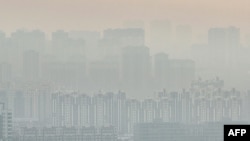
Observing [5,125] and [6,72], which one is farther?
[6,72]

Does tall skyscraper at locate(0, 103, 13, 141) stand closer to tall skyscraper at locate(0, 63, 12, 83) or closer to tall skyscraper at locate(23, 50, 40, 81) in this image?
tall skyscraper at locate(23, 50, 40, 81)

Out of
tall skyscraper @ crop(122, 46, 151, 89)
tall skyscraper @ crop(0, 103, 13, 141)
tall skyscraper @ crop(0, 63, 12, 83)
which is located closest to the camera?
tall skyscraper @ crop(0, 103, 13, 141)

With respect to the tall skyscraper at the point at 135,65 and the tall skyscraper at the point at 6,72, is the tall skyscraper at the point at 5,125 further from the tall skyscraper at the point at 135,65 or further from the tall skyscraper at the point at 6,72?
the tall skyscraper at the point at 135,65

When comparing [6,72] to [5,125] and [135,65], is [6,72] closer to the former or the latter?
[5,125]

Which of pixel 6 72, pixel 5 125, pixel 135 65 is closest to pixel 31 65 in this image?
pixel 6 72

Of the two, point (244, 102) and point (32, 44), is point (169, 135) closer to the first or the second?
point (244, 102)

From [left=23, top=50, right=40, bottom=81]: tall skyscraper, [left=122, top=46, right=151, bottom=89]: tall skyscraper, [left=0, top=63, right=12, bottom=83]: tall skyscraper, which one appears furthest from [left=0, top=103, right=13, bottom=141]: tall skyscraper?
[left=122, top=46, right=151, bottom=89]: tall skyscraper

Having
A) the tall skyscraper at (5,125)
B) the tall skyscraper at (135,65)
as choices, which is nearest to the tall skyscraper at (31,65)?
the tall skyscraper at (5,125)

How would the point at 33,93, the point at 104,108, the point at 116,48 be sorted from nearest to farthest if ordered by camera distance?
the point at 116,48
the point at 33,93
the point at 104,108

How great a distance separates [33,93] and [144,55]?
2523 mm

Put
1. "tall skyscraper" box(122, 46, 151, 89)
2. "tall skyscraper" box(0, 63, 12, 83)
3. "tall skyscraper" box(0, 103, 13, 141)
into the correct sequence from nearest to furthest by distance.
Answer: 1. "tall skyscraper" box(0, 103, 13, 141)
2. "tall skyscraper" box(122, 46, 151, 89)
3. "tall skyscraper" box(0, 63, 12, 83)

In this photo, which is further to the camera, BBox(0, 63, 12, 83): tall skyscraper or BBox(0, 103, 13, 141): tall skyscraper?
BBox(0, 63, 12, 83): tall skyscraper

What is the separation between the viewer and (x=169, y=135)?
16703 mm

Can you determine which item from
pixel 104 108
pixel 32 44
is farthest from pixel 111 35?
pixel 104 108
